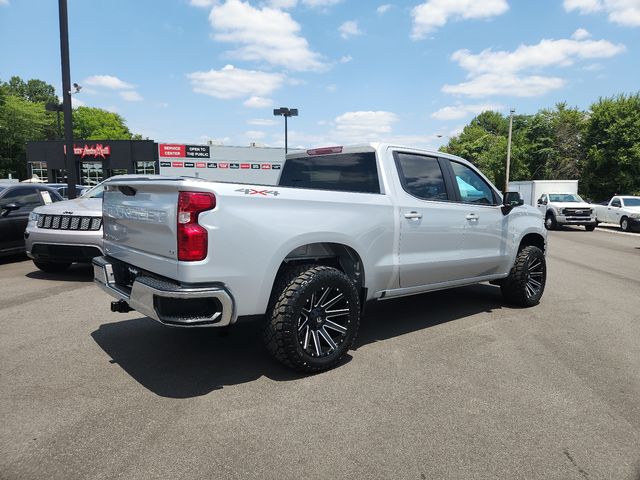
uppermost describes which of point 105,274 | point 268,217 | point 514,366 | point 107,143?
point 107,143

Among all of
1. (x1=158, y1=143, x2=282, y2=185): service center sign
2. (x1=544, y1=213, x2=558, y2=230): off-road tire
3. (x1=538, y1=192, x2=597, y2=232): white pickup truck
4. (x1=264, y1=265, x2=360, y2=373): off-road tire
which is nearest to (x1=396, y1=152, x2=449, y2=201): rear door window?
(x1=264, y1=265, x2=360, y2=373): off-road tire

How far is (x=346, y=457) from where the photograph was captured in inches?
104

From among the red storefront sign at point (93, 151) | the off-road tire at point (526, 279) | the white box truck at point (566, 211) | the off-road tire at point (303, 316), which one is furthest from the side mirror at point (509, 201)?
the red storefront sign at point (93, 151)

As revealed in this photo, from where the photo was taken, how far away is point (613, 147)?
2958 centimetres

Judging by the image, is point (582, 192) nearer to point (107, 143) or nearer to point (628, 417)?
point (628, 417)

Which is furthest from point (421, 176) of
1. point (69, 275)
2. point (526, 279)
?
point (69, 275)

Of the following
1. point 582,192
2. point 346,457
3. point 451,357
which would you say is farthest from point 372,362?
point 582,192

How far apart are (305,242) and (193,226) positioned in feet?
3.05

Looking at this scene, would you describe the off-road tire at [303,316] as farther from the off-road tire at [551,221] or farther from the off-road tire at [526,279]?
the off-road tire at [551,221]

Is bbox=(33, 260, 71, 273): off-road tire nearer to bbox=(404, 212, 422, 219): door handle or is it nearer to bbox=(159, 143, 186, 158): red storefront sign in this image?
bbox=(404, 212, 422, 219): door handle

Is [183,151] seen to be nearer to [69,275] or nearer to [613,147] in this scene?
[613,147]

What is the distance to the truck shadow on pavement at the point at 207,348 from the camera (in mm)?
3713

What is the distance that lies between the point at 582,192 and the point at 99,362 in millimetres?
36173

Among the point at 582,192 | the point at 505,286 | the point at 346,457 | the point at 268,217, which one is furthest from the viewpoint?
the point at 582,192
